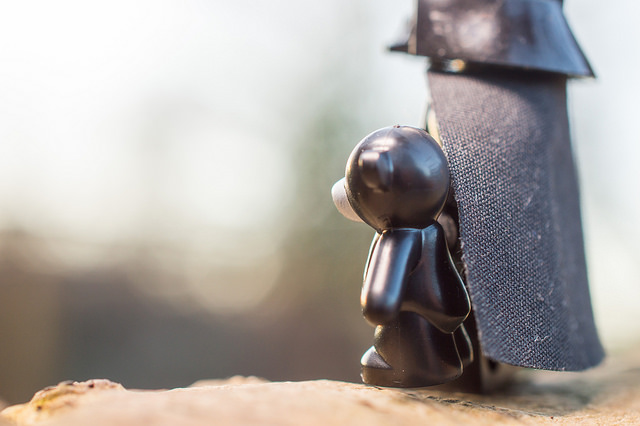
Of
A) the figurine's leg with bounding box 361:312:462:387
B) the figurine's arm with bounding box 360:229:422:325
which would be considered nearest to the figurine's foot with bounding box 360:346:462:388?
the figurine's leg with bounding box 361:312:462:387

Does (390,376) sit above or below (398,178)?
below

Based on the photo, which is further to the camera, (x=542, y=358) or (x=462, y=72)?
(x=462, y=72)

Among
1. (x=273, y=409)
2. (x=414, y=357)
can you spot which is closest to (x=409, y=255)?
(x=414, y=357)

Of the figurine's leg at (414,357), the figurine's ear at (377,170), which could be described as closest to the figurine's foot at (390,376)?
the figurine's leg at (414,357)

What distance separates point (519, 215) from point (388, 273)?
297 mm

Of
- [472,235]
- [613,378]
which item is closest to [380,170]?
[472,235]

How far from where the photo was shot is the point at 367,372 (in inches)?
37.0

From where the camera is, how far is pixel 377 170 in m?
0.85

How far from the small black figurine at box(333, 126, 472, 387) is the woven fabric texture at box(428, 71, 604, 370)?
0.18 ft

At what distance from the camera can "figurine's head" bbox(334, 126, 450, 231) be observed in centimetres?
85

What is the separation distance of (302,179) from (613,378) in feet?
13.2

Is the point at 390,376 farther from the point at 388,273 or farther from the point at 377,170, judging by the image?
the point at 377,170

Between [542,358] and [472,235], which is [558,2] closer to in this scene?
[472,235]

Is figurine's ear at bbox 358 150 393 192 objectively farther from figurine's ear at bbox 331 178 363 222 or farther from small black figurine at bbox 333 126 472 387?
figurine's ear at bbox 331 178 363 222
